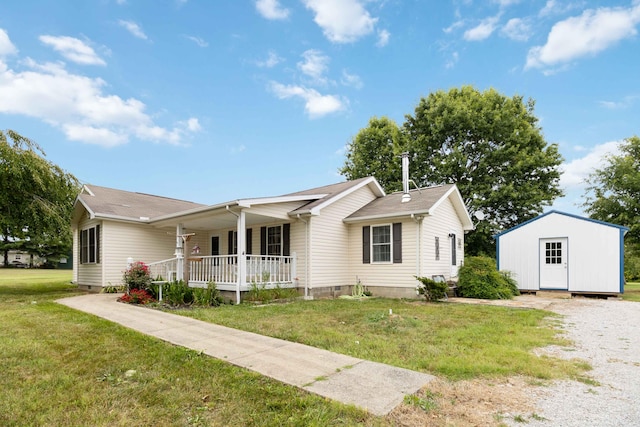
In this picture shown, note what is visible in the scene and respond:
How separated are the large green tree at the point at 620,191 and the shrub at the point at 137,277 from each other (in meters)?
24.2

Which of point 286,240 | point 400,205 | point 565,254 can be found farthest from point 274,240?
point 565,254

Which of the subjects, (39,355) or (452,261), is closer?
(39,355)

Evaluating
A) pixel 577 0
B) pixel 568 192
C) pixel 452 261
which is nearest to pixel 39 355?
pixel 452 261

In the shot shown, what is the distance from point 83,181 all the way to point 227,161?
833 cm

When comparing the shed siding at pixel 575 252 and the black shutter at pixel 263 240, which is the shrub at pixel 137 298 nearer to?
the black shutter at pixel 263 240

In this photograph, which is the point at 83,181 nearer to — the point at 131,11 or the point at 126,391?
the point at 131,11

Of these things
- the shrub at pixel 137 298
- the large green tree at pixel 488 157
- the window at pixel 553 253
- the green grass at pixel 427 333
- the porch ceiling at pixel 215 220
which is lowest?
the shrub at pixel 137 298

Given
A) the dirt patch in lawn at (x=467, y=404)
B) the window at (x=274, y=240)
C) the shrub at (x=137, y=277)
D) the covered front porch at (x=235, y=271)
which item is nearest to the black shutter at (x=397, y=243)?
the covered front porch at (x=235, y=271)

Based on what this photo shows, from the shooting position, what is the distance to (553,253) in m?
14.1

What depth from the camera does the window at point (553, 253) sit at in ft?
45.8

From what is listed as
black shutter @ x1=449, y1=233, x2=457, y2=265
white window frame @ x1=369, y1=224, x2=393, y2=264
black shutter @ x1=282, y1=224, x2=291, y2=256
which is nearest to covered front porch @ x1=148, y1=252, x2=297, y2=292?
black shutter @ x1=282, y1=224, x2=291, y2=256

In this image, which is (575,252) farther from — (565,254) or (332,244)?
(332,244)

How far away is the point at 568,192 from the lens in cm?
2288

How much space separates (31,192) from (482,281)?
668 inches
